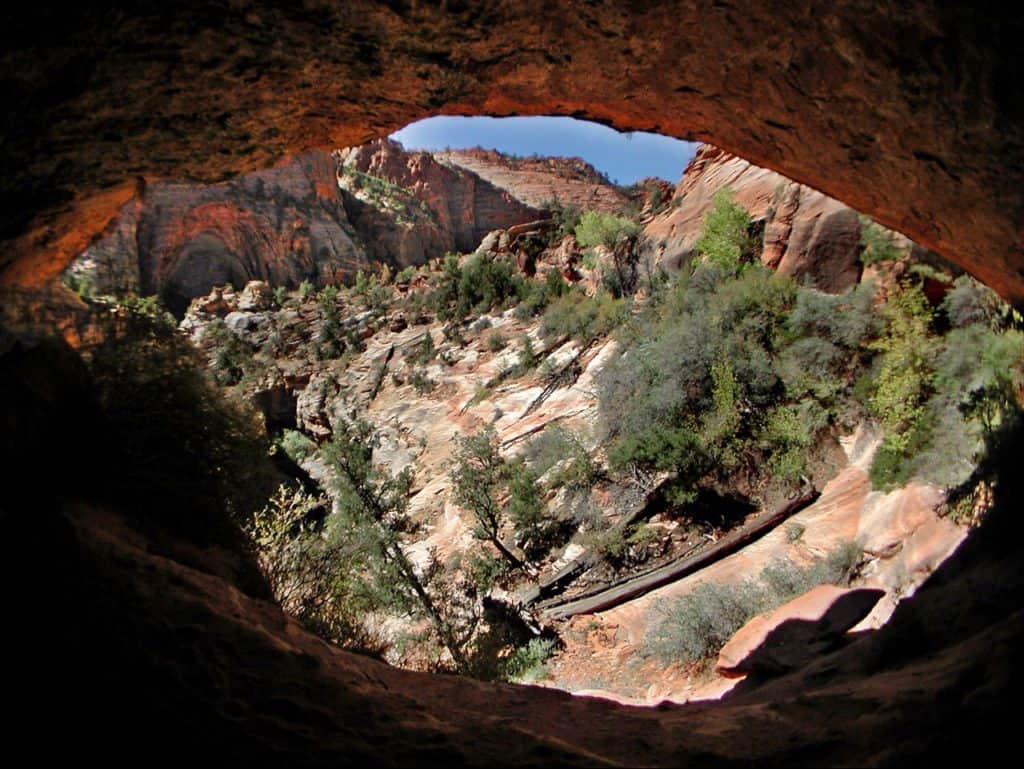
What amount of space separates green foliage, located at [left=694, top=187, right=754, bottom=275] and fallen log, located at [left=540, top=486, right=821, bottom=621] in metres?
8.95

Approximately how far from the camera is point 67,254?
4.55 meters

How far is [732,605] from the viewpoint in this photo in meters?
9.27

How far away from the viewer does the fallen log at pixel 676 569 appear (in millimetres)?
11383

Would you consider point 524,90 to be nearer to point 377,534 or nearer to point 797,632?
point 797,632

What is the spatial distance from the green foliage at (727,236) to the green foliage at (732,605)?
11.1 metres

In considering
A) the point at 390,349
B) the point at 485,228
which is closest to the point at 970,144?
the point at 390,349

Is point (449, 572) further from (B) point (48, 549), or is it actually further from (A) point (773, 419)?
(B) point (48, 549)

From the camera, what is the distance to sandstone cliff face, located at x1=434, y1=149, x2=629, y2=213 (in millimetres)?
65312

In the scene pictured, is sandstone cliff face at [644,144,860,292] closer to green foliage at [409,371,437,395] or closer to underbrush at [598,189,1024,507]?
underbrush at [598,189,1024,507]

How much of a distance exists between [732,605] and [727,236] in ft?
42.6

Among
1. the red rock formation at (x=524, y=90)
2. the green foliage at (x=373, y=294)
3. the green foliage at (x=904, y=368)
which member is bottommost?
the green foliage at (x=373, y=294)

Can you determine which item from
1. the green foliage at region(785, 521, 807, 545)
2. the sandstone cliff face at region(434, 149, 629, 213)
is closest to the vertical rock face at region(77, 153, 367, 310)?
the sandstone cliff face at region(434, 149, 629, 213)

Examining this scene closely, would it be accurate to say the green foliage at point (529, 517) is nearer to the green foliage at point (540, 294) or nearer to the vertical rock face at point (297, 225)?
the green foliage at point (540, 294)

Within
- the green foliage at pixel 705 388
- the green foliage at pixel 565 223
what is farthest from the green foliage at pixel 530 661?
the green foliage at pixel 565 223
